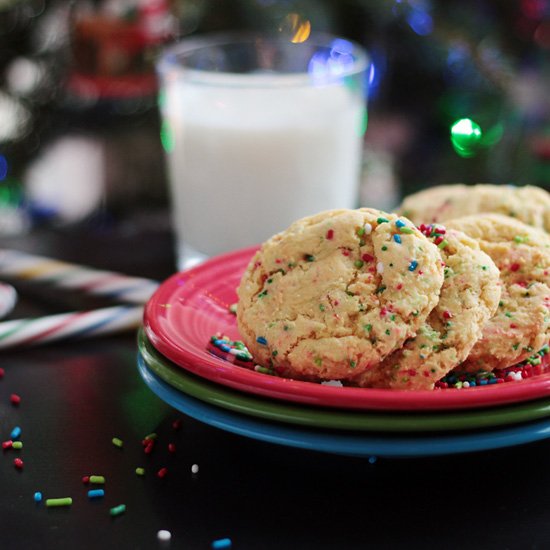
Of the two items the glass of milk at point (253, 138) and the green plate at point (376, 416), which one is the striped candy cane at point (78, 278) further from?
the green plate at point (376, 416)

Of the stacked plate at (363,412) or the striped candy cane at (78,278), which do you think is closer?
the stacked plate at (363,412)

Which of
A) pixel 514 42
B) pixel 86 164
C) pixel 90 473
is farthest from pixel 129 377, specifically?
pixel 86 164

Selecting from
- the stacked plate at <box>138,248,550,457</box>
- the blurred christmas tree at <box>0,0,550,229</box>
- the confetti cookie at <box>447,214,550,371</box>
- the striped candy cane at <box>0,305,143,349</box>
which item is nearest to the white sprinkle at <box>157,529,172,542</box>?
the stacked plate at <box>138,248,550,457</box>

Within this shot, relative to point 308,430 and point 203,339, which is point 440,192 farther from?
point 308,430

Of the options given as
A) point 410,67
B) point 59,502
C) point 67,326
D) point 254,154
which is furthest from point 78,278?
point 410,67

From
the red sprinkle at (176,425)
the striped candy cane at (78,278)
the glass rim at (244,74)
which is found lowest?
the striped candy cane at (78,278)

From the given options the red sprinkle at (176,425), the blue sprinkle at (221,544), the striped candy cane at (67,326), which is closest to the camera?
the blue sprinkle at (221,544)

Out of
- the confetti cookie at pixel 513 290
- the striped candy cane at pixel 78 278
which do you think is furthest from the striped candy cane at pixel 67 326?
the confetti cookie at pixel 513 290
